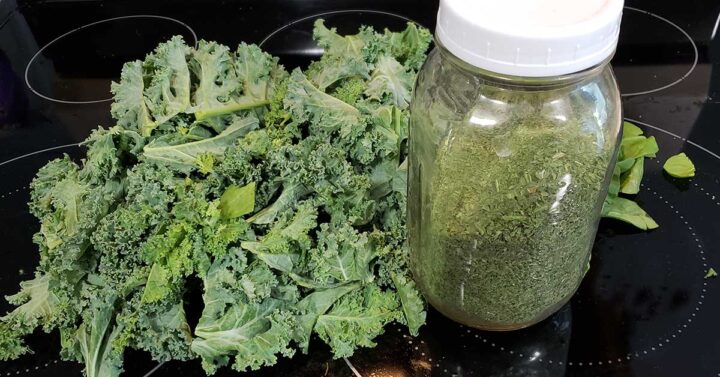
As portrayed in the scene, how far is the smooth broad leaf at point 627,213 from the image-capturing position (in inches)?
37.0

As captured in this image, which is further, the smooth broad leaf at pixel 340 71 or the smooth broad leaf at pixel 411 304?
the smooth broad leaf at pixel 340 71

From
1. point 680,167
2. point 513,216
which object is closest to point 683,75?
point 680,167

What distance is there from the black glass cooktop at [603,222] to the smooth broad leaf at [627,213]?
17mm

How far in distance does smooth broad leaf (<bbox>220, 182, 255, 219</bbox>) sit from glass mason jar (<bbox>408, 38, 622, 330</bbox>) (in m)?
0.19

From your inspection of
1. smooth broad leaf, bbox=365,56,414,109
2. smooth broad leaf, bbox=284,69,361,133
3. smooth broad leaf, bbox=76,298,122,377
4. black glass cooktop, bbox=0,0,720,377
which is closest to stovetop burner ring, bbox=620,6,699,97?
black glass cooktop, bbox=0,0,720,377

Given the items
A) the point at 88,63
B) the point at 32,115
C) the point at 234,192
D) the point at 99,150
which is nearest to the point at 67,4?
the point at 88,63

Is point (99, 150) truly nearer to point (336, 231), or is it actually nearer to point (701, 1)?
point (336, 231)

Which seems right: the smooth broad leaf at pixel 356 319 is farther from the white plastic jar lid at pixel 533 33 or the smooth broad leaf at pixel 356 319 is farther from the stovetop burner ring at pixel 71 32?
the stovetop burner ring at pixel 71 32

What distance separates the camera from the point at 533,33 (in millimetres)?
541

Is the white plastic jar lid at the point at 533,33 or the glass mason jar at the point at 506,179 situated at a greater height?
the white plastic jar lid at the point at 533,33

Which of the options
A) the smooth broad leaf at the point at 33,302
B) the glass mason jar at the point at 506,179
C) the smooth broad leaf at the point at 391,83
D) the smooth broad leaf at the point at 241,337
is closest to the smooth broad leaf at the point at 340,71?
the smooth broad leaf at the point at 391,83

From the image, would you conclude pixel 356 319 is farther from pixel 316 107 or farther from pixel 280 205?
pixel 316 107

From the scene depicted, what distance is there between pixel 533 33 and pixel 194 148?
0.49 meters

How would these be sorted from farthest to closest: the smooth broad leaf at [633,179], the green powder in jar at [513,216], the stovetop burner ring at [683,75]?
the stovetop burner ring at [683,75] < the smooth broad leaf at [633,179] < the green powder in jar at [513,216]
